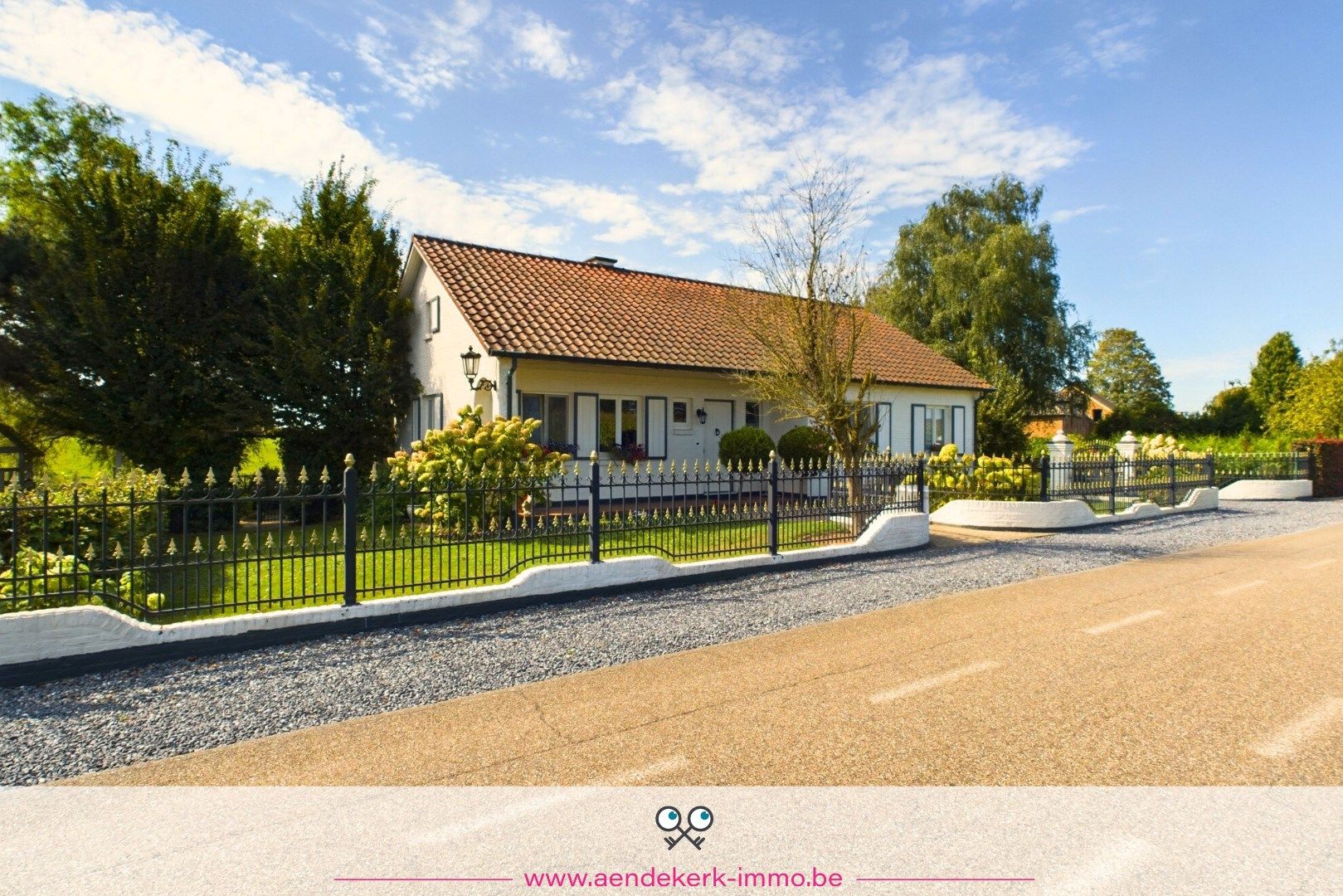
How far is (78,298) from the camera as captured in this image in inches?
590

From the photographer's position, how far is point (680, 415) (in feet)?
61.9

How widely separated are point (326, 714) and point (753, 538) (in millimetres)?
6499

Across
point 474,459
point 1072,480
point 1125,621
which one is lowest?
point 1125,621

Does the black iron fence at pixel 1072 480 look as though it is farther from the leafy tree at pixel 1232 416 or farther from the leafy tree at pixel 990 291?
the leafy tree at pixel 1232 416

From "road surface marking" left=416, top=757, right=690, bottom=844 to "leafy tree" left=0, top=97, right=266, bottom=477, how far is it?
50.9ft

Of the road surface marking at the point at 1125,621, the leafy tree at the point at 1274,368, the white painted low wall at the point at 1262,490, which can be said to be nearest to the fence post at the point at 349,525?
the road surface marking at the point at 1125,621

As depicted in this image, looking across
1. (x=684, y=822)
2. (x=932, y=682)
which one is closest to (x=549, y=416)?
(x=932, y=682)

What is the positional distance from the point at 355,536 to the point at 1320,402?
3842 cm

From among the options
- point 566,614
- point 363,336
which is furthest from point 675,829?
point 363,336

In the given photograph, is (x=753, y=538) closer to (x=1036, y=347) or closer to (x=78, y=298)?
(x=78, y=298)

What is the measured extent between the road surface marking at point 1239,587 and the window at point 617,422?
38.8 ft

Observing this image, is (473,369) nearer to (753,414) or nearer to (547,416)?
(547,416)

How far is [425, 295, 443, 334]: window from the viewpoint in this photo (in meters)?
18.4

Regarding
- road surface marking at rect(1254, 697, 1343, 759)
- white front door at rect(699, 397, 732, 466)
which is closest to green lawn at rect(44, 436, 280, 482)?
white front door at rect(699, 397, 732, 466)
